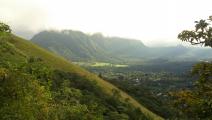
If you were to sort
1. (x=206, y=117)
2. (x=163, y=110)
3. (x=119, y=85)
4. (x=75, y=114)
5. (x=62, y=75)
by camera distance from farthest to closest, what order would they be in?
1. (x=119, y=85)
2. (x=163, y=110)
3. (x=62, y=75)
4. (x=75, y=114)
5. (x=206, y=117)

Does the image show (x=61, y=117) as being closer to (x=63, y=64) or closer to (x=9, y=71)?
(x=9, y=71)

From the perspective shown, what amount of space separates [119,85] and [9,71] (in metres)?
155

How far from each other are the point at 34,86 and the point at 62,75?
100 m

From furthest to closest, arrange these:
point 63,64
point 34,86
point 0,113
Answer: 1. point 63,64
2. point 34,86
3. point 0,113

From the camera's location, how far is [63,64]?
6865 inches

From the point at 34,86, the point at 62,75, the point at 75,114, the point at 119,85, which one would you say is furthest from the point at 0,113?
the point at 119,85

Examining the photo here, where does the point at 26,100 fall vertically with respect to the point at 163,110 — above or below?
above

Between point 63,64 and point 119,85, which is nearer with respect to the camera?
point 63,64

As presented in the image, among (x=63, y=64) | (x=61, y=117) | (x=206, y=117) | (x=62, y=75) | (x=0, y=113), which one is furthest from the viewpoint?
(x=63, y=64)

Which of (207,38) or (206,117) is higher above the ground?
(207,38)

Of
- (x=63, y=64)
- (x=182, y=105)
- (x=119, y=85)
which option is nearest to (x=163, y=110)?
(x=119, y=85)

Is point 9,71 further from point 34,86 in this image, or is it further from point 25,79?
point 34,86

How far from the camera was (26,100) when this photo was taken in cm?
3419

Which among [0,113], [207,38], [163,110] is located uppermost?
[207,38]
